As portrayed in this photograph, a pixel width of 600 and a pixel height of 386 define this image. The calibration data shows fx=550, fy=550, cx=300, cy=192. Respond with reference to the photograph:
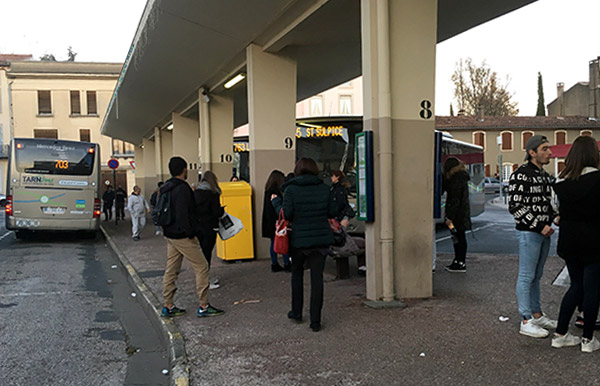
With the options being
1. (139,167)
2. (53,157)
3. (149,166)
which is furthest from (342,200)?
→ (139,167)

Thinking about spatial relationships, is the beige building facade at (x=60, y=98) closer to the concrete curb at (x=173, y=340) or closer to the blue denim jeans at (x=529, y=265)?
the concrete curb at (x=173, y=340)

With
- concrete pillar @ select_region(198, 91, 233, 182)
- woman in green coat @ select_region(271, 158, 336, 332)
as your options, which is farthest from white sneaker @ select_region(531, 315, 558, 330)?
concrete pillar @ select_region(198, 91, 233, 182)

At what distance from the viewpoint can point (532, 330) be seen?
5.05 metres

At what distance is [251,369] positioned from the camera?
4715 mm

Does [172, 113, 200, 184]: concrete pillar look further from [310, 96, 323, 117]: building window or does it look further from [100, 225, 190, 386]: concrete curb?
[310, 96, 323, 117]: building window

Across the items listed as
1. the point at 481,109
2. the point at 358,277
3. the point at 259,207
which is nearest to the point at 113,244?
the point at 259,207

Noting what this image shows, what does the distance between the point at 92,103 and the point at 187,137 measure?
118 ft

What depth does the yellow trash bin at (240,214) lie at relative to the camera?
35.3ft

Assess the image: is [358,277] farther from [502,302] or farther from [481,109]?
[481,109]

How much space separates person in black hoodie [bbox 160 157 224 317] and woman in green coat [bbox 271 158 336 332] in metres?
1.31

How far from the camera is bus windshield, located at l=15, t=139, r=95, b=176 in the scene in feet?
54.6

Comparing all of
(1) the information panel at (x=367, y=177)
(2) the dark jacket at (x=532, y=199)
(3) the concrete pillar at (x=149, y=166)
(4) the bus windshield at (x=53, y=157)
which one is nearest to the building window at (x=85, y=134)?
(3) the concrete pillar at (x=149, y=166)

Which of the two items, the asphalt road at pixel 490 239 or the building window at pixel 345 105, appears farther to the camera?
the building window at pixel 345 105

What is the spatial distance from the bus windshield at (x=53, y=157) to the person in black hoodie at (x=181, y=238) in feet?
39.0
